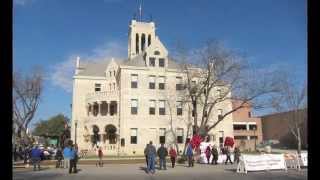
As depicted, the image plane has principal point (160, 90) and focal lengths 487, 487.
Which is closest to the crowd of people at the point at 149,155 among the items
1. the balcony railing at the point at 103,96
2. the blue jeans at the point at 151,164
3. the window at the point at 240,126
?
the blue jeans at the point at 151,164

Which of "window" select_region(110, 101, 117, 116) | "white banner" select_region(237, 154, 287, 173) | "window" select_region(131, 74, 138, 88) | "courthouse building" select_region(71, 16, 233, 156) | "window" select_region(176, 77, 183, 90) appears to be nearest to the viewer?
"white banner" select_region(237, 154, 287, 173)

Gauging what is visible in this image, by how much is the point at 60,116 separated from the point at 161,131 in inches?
1584

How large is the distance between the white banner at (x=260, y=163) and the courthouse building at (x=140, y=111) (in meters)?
37.8

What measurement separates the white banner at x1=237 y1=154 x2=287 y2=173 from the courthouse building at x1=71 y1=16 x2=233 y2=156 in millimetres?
37795

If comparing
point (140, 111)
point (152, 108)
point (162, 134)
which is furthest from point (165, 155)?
point (152, 108)

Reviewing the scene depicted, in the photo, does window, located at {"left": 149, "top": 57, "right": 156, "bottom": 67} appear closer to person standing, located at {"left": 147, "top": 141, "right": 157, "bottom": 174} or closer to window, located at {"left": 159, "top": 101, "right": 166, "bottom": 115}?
window, located at {"left": 159, "top": 101, "right": 166, "bottom": 115}

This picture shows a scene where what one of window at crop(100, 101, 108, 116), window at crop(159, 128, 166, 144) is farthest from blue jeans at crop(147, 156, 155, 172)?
window at crop(100, 101, 108, 116)

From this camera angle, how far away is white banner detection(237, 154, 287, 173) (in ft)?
82.6

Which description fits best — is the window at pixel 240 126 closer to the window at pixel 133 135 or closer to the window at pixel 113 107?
the window at pixel 113 107

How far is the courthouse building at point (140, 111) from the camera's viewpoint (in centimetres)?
6500

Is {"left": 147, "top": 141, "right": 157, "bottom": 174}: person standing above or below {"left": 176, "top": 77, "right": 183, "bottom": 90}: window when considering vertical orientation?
below

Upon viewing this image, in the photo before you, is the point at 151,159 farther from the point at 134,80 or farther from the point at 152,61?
the point at 152,61
